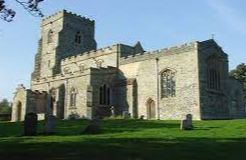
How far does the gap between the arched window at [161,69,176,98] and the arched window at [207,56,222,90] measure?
3.35m

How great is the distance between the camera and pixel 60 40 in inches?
2072

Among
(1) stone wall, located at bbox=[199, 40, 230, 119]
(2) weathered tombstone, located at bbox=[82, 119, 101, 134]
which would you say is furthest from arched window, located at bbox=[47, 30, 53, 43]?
(2) weathered tombstone, located at bbox=[82, 119, 101, 134]

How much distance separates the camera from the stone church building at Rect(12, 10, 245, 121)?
3444cm

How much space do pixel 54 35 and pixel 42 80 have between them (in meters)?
9.16

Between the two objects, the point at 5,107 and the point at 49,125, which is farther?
the point at 5,107

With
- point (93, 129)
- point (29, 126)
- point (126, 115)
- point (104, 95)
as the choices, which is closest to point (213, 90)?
point (126, 115)

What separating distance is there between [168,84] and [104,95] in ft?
24.4

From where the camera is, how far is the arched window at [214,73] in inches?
Result: 1405

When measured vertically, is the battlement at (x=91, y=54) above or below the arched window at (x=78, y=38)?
below

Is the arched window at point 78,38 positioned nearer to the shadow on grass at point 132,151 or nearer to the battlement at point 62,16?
the battlement at point 62,16

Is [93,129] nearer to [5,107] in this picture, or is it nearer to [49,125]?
[49,125]

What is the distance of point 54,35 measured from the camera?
Answer: 2121 inches

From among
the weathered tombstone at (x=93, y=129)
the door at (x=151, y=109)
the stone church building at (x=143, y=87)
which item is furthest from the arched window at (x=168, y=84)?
the weathered tombstone at (x=93, y=129)

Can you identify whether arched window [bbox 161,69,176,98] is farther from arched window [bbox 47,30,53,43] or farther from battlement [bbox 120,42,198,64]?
arched window [bbox 47,30,53,43]
